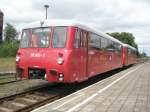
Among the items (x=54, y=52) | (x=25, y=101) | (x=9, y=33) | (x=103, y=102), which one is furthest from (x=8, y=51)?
(x=103, y=102)

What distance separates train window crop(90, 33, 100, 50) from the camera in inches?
690

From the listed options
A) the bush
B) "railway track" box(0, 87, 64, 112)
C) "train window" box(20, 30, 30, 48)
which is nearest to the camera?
"railway track" box(0, 87, 64, 112)

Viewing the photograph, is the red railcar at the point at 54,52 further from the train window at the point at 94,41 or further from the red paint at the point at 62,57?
the train window at the point at 94,41

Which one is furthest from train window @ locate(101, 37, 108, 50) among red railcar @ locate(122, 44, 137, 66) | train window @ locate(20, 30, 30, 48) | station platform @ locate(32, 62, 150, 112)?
red railcar @ locate(122, 44, 137, 66)

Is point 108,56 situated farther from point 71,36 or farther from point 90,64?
point 71,36

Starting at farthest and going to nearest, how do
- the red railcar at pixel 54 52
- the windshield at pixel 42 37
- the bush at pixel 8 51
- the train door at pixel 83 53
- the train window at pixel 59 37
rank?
the bush at pixel 8 51, the train door at pixel 83 53, the windshield at pixel 42 37, the train window at pixel 59 37, the red railcar at pixel 54 52

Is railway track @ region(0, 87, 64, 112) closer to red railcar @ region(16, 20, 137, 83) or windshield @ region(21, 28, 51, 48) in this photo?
red railcar @ region(16, 20, 137, 83)

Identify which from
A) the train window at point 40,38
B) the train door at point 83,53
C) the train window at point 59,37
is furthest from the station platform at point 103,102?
the train window at point 40,38

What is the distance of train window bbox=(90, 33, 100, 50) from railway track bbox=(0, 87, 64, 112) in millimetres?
3693

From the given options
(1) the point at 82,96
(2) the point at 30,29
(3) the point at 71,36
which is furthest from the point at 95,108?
(2) the point at 30,29

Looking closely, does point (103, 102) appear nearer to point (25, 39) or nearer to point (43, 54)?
point (43, 54)

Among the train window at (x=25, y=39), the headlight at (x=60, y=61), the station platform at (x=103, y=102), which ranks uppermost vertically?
the train window at (x=25, y=39)

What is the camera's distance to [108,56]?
23.7 m

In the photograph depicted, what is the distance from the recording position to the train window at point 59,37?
14.2m
